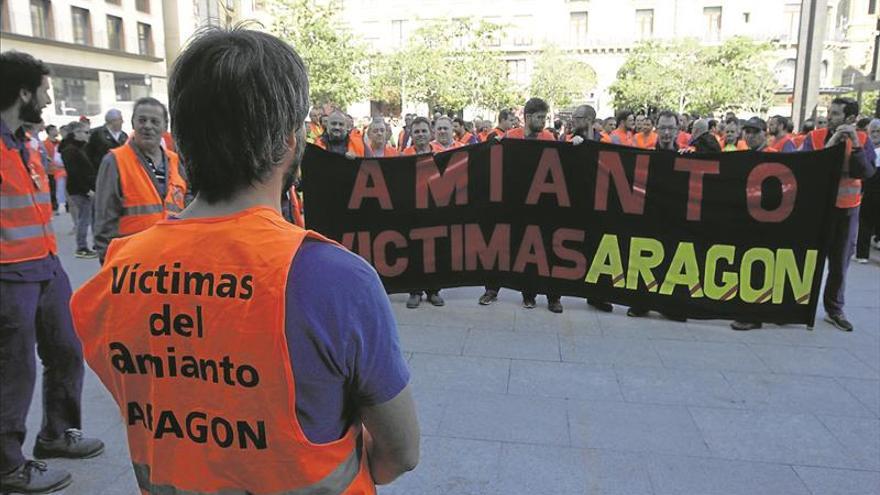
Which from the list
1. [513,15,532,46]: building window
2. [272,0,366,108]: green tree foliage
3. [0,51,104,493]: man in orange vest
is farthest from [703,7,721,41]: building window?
[0,51,104,493]: man in orange vest

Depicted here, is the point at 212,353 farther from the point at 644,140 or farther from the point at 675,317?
the point at 644,140

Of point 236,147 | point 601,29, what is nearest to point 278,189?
point 236,147

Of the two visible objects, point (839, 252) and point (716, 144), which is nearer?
point (839, 252)

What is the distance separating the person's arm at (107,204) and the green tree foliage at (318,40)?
99.2 feet

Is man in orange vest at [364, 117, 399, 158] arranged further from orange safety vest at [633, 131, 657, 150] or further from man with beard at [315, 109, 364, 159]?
orange safety vest at [633, 131, 657, 150]

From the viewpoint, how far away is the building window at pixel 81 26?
35.9m

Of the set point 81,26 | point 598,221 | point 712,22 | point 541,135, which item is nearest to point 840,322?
point 598,221

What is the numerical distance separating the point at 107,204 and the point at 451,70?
4199 centimetres

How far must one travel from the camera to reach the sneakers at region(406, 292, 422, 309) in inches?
244

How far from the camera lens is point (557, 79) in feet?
154

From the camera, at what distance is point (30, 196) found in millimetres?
3055

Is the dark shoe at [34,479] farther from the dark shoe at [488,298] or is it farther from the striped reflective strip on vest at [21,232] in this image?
the dark shoe at [488,298]

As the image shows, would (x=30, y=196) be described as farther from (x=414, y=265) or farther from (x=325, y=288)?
(x=414, y=265)

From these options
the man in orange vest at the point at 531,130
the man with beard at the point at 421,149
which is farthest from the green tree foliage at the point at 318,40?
the man in orange vest at the point at 531,130
